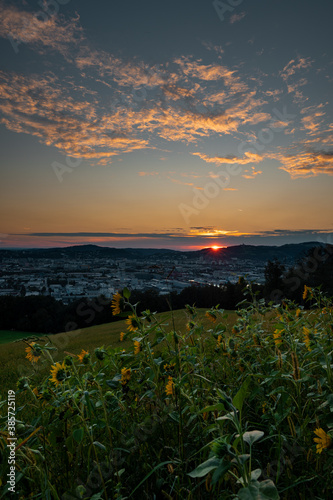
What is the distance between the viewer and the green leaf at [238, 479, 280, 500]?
1.83 feet

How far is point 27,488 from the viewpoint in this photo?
1445 millimetres

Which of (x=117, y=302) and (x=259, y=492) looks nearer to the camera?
(x=259, y=492)

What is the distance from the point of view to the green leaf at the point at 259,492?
56 centimetres

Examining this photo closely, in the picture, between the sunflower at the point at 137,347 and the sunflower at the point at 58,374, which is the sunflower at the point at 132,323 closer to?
the sunflower at the point at 137,347

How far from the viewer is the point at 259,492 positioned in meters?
0.57

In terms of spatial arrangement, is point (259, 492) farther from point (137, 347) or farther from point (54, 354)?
point (54, 354)

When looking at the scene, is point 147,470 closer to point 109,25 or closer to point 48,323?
point 109,25

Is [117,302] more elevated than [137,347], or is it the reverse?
[117,302]

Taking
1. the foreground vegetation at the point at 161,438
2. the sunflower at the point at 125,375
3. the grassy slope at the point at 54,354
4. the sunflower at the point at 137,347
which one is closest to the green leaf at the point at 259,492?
the foreground vegetation at the point at 161,438

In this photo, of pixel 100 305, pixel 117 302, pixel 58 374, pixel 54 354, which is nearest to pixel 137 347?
pixel 117 302

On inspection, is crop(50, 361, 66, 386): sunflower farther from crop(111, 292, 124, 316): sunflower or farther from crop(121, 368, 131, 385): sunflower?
crop(111, 292, 124, 316): sunflower

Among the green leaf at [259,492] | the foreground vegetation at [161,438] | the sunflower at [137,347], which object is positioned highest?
the green leaf at [259,492]

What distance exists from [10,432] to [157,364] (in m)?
0.81

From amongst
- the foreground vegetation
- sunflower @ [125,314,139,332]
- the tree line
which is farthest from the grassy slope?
the tree line
